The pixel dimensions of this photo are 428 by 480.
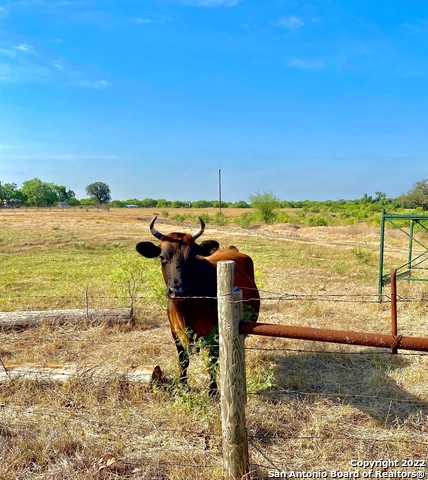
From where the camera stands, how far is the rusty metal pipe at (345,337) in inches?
99.0

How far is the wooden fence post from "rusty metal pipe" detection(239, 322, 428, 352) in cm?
11

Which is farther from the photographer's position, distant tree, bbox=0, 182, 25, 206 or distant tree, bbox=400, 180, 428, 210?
distant tree, bbox=0, 182, 25, 206

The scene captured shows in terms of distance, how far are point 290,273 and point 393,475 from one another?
10233mm

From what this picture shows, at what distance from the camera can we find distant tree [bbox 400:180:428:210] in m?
50.8

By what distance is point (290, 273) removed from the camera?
1322 cm

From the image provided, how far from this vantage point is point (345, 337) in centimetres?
257

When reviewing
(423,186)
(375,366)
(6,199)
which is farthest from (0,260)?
(6,199)

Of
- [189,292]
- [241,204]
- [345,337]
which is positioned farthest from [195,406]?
[241,204]

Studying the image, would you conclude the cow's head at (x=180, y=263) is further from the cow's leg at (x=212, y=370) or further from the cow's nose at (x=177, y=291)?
the cow's leg at (x=212, y=370)

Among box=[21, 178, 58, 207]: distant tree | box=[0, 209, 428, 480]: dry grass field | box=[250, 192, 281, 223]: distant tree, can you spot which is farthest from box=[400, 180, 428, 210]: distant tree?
box=[21, 178, 58, 207]: distant tree

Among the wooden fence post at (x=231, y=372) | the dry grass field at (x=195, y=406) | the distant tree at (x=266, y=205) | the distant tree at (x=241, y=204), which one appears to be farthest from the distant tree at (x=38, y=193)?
the wooden fence post at (x=231, y=372)

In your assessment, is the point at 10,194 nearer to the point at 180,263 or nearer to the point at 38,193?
the point at 38,193

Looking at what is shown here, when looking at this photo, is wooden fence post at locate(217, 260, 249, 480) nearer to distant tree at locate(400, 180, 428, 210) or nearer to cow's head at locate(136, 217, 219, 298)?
cow's head at locate(136, 217, 219, 298)

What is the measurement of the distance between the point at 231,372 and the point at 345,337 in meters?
0.81
